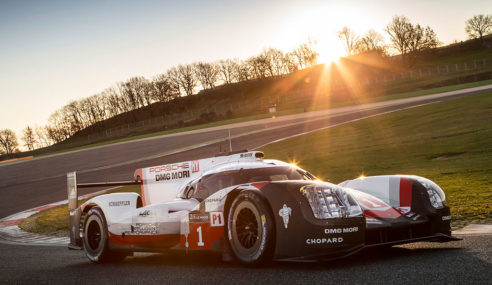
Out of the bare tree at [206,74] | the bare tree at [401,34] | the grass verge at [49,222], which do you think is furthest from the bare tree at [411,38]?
the grass verge at [49,222]

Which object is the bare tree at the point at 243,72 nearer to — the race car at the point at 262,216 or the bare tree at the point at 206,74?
the bare tree at the point at 206,74

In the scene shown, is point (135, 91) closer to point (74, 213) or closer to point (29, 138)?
point (29, 138)

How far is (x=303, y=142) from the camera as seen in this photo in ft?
93.7

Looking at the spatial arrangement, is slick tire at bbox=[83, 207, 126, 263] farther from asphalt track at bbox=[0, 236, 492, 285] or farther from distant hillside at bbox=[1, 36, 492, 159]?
distant hillside at bbox=[1, 36, 492, 159]

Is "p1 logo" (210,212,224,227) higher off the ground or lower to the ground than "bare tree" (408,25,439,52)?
lower

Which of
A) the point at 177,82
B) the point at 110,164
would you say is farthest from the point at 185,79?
the point at 110,164

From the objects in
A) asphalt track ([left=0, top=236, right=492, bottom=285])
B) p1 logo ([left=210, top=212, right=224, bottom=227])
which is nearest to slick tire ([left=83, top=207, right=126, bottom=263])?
asphalt track ([left=0, top=236, right=492, bottom=285])

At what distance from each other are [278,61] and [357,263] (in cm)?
14083

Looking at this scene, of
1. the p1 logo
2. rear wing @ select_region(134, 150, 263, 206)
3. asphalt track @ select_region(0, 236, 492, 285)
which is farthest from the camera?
rear wing @ select_region(134, 150, 263, 206)

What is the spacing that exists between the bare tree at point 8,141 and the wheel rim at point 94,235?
484 ft

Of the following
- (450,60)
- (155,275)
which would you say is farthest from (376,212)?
(450,60)

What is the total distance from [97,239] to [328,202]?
3853 mm

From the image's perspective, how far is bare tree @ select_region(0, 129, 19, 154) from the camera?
Result: 5669 inches

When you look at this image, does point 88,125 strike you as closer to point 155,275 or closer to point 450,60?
point 450,60
